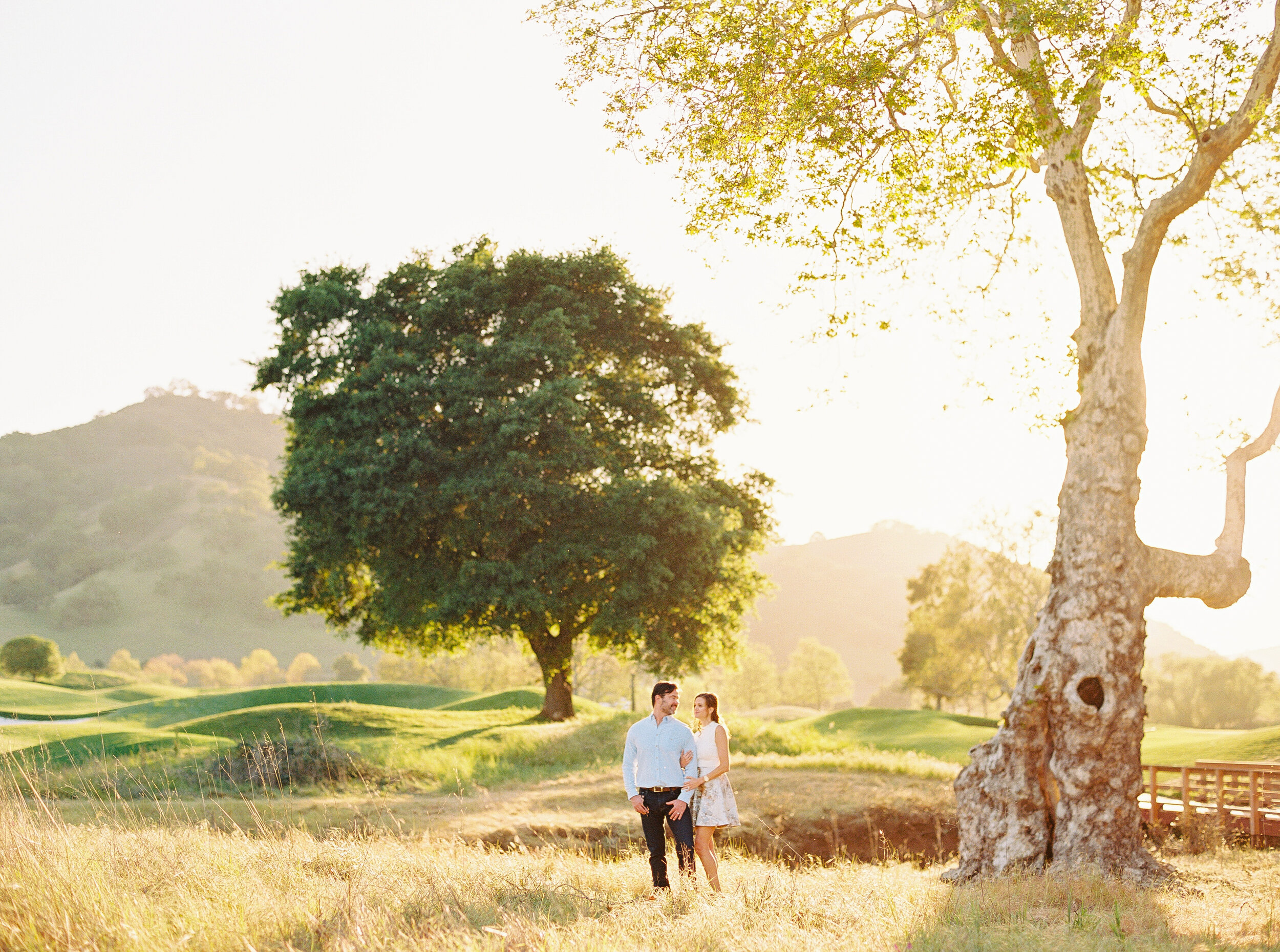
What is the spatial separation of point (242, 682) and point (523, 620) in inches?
3524

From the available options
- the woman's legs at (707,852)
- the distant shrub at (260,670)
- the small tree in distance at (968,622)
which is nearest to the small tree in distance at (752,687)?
the small tree in distance at (968,622)

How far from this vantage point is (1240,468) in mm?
12195

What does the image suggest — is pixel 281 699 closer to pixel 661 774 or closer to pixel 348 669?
pixel 661 774

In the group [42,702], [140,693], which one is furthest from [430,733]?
[140,693]

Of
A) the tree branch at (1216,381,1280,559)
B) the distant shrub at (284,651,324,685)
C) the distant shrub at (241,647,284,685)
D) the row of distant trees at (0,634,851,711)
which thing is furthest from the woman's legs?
the distant shrub at (284,651,324,685)

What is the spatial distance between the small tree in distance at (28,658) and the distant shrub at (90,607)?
9946 cm

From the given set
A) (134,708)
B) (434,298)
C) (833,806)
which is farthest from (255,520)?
(833,806)

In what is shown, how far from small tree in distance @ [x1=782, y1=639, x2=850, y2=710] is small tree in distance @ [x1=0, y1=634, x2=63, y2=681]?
54.4 m

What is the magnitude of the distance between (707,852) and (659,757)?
0.99 m

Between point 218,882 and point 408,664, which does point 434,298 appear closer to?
point 218,882

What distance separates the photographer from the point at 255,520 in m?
171

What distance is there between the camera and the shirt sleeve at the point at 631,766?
24.4 ft

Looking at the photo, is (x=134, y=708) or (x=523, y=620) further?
(x=134, y=708)

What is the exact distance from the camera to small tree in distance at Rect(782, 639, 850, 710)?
7575 centimetres
